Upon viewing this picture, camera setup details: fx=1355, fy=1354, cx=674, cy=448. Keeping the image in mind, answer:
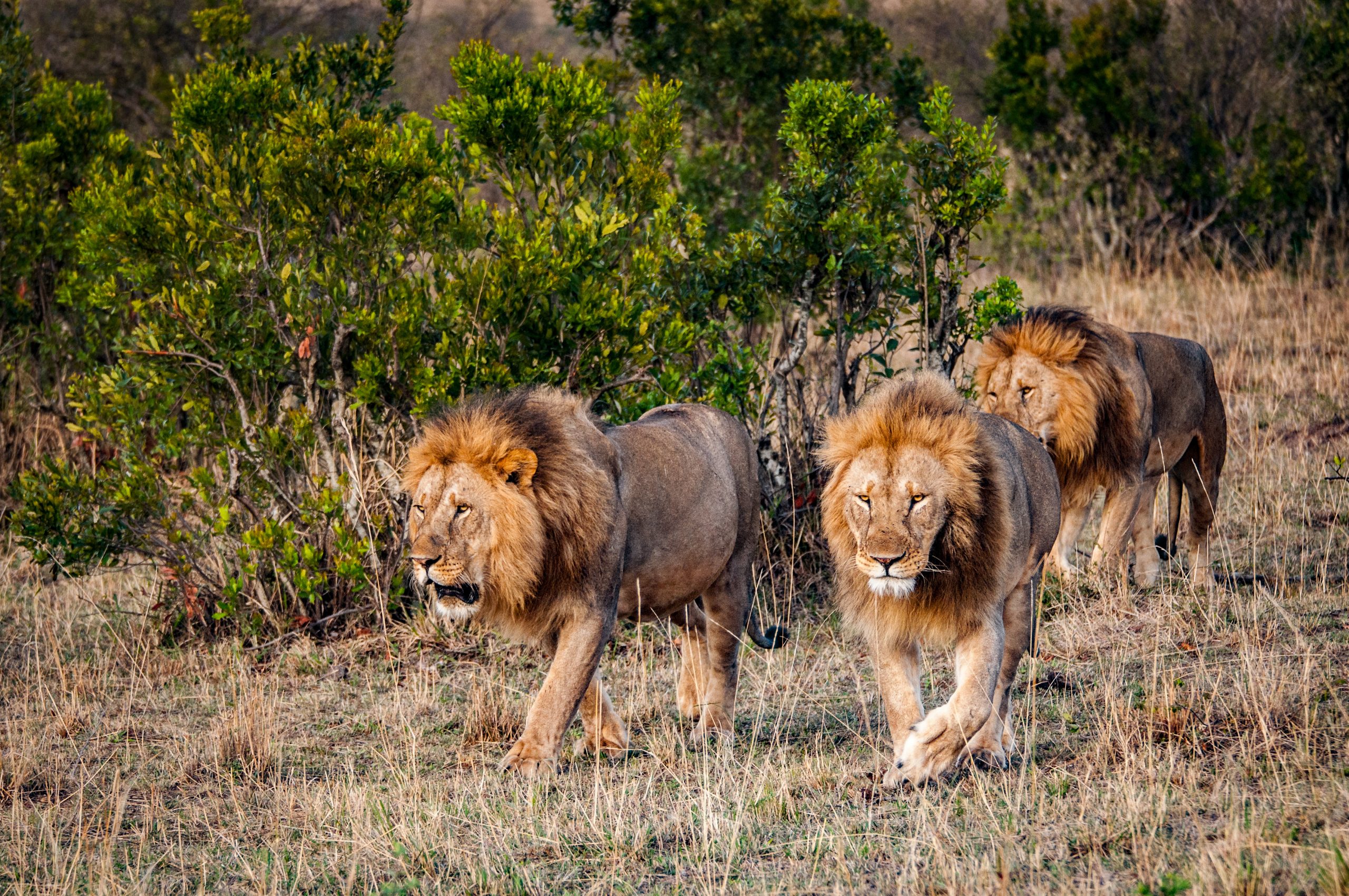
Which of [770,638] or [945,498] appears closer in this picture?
[945,498]

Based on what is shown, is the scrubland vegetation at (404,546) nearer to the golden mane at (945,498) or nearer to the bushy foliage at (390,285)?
the bushy foliage at (390,285)

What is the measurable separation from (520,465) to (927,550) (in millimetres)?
1341

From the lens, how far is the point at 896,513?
3.97 m

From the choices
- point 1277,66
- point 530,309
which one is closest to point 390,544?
point 530,309

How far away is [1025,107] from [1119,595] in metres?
8.88

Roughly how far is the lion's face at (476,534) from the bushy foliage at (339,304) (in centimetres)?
147

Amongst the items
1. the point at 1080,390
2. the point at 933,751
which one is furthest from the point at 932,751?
the point at 1080,390

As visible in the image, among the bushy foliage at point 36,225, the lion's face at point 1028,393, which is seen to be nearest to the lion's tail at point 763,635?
the lion's face at point 1028,393

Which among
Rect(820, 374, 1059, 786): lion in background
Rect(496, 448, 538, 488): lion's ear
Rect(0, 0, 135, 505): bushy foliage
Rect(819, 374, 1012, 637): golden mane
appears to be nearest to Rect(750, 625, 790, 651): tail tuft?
Rect(820, 374, 1059, 786): lion in background

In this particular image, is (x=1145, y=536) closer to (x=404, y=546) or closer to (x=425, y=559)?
(x=404, y=546)

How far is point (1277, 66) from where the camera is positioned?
14.1m

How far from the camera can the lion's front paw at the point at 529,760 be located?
4.35 meters

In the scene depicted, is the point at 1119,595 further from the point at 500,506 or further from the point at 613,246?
the point at 500,506

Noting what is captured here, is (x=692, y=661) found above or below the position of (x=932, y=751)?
below
